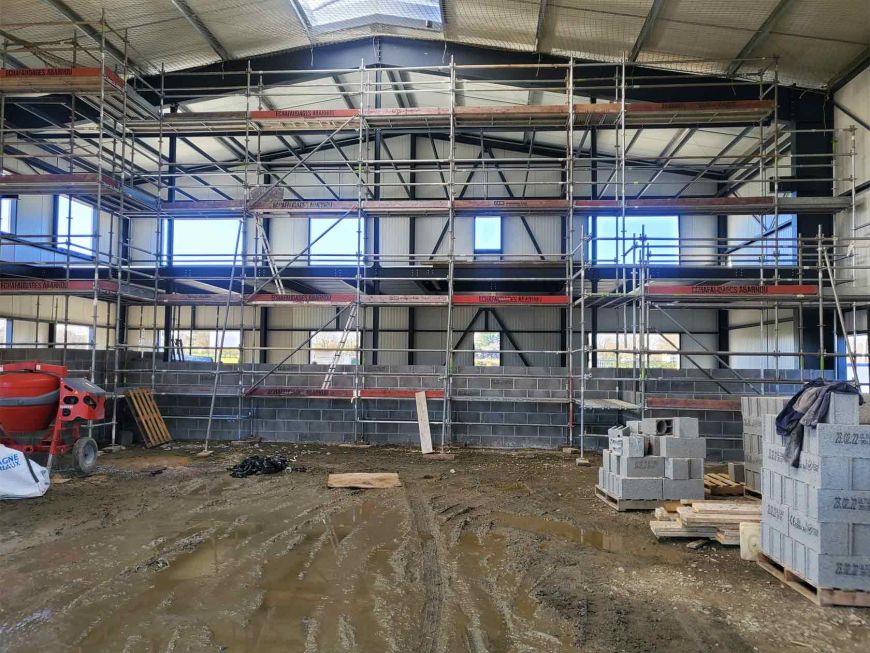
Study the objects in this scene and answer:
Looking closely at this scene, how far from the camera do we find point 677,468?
22.1ft

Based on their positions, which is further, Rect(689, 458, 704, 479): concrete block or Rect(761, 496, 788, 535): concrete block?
Rect(689, 458, 704, 479): concrete block

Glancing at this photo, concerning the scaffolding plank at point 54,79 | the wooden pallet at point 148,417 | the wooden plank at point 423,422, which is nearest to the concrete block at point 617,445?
the wooden plank at point 423,422

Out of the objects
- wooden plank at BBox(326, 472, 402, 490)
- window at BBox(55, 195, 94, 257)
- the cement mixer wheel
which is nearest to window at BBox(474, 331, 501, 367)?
wooden plank at BBox(326, 472, 402, 490)

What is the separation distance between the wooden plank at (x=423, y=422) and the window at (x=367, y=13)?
8.63 meters

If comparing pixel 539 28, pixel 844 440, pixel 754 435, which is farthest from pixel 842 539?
pixel 539 28

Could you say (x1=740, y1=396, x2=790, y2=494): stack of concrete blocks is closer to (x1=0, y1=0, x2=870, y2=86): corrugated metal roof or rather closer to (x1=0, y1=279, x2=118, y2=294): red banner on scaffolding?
(x1=0, y1=0, x2=870, y2=86): corrugated metal roof

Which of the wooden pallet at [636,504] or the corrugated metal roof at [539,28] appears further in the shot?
the corrugated metal roof at [539,28]

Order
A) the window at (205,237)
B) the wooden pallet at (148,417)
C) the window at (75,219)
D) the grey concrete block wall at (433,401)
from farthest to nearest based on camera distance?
the window at (205,237) → the window at (75,219) → the wooden pallet at (148,417) → the grey concrete block wall at (433,401)

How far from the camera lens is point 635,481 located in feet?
22.1

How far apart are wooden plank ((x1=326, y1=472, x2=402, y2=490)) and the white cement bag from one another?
3.75 m

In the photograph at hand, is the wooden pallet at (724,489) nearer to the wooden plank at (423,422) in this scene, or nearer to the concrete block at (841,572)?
the concrete block at (841,572)

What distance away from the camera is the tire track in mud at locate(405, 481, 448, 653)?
3.57 meters

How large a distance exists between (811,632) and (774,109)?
10.6 meters

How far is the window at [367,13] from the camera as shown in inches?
471
